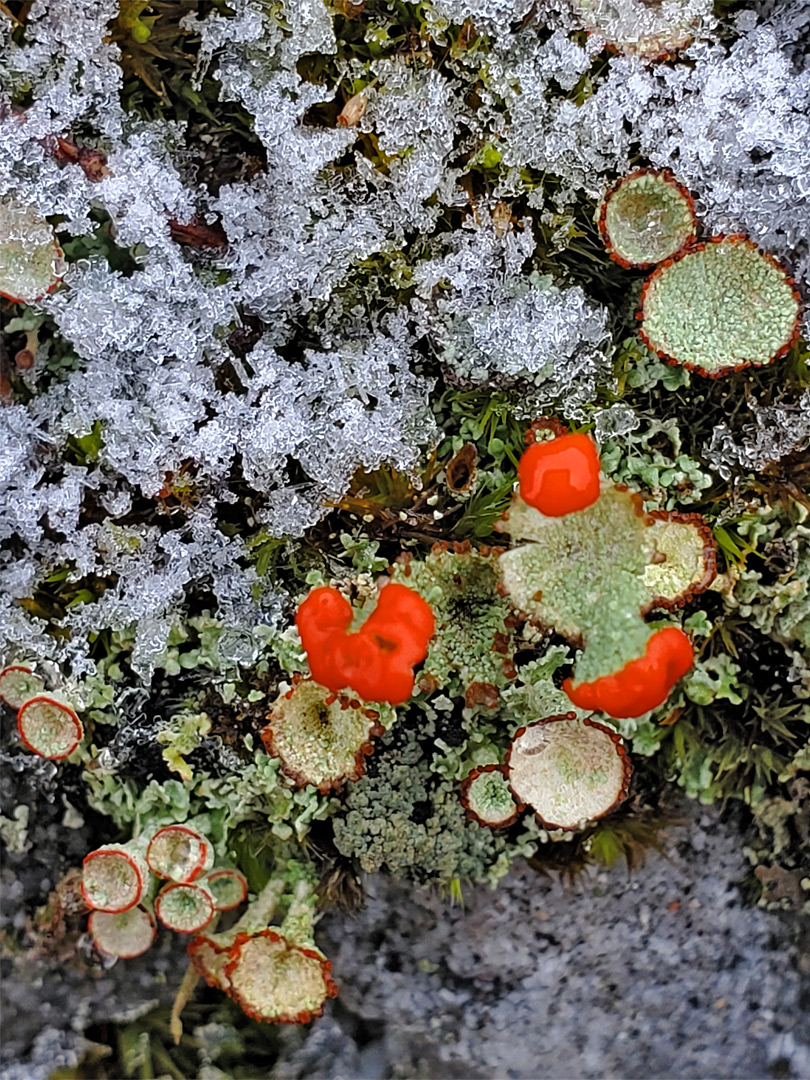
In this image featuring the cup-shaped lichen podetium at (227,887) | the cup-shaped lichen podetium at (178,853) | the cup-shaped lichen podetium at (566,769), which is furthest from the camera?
the cup-shaped lichen podetium at (227,887)

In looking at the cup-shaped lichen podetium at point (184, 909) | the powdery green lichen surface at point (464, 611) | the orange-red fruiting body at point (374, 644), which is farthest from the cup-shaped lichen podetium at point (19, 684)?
the powdery green lichen surface at point (464, 611)

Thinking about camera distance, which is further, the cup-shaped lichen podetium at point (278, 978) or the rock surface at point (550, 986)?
the rock surface at point (550, 986)

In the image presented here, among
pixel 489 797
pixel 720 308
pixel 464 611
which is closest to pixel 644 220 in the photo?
pixel 720 308

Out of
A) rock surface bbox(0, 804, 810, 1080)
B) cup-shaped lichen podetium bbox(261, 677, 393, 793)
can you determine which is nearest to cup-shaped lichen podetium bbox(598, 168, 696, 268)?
cup-shaped lichen podetium bbox(261, 677, 393, 793)

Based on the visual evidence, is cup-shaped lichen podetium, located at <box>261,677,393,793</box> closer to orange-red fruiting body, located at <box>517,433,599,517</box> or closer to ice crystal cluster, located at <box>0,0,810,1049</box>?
ice crystal cluster, located at <box>0,0,810,1049</box>

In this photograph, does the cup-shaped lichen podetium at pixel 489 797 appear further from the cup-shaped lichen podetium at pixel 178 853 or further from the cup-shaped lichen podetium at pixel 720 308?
the cup-shaped lichen podetium at pixel 720 308

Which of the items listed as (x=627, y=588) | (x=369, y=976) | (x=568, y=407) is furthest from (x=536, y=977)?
(x=568, y=407)
